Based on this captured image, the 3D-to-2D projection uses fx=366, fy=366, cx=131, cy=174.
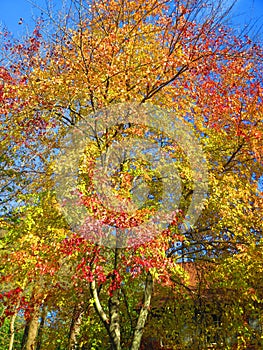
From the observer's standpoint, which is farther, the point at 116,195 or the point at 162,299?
the point at 162,299

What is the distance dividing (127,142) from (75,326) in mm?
6374

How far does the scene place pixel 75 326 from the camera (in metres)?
11.8

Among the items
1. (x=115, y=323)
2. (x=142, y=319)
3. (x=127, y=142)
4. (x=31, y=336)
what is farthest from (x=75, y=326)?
(x=127, y=142)

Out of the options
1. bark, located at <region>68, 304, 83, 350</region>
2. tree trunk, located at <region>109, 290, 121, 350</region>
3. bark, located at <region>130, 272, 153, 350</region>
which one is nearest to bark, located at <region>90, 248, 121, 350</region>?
tree trunk, located at <region>109, 290, 121, 350</region>

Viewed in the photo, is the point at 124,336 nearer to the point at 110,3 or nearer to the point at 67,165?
the point at 67,165

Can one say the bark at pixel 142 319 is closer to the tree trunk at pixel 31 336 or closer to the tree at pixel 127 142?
the tree at pixel 127 142

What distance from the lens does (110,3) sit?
10141 mm

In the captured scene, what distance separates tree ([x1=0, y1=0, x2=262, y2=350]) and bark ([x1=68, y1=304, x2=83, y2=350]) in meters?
0.07

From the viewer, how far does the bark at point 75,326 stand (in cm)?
1133

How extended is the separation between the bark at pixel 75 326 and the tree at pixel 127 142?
7 centimetres

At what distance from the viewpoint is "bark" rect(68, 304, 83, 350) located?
1133 centimetres

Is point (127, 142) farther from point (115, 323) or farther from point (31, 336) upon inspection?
point (31, 336)

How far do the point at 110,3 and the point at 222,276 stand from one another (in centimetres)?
805

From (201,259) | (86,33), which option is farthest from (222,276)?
(86,33)
